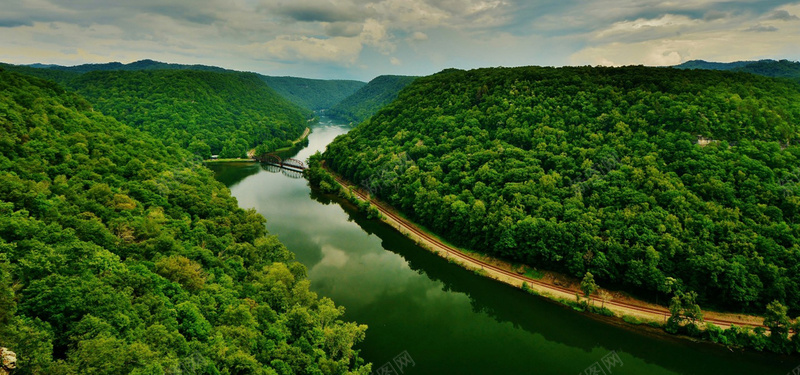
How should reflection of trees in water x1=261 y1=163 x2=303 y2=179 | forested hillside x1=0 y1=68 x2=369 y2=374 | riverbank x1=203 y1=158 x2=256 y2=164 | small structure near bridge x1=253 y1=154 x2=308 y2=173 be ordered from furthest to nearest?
riverbank x1=203 y1=158 x2=256 y2=164 → small structure near bridge x1=253 y1=154 x2=308 y2=173 → reflection of trees in water x1=261 y1=163 x2=303 y2=179 → forested hillside x1=0 y1=68 x2=369 y2=374

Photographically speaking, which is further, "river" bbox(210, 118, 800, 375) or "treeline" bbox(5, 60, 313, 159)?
"treeline" bbox(5, 60, 313, 159)

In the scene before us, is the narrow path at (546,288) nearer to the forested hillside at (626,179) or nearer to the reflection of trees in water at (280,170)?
the forested hillside at (626,179)

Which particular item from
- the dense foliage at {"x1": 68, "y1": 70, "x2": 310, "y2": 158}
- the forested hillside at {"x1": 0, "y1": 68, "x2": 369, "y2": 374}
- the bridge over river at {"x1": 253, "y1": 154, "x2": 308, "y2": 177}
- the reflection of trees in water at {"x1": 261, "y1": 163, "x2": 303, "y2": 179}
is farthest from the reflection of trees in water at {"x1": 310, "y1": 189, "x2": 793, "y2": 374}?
the dense foliage at {"x1": 68, "y1": 70, "x2": 310, "y2": 158}

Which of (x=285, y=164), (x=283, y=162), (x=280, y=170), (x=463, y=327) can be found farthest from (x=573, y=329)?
(x=283, y=162)

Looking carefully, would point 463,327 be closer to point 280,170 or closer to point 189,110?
point 280,170

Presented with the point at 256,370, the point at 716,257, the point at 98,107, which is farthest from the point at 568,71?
the point at 98,107

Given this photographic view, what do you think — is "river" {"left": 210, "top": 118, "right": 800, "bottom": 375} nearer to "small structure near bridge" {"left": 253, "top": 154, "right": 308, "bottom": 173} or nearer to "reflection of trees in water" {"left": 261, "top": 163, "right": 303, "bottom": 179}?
"reflection of trees in water" {"left": 261, "top": 163, "right": 303, "bottom": 179}

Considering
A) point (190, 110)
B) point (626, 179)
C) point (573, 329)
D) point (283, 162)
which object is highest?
point (190, 110)
